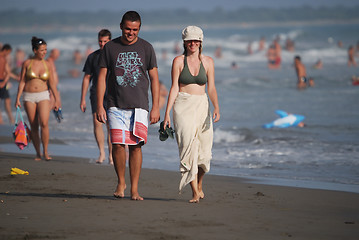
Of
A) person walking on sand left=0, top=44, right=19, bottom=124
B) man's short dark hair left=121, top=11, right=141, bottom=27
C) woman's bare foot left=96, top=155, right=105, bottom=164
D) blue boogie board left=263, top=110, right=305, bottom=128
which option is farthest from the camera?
person walking on sand left=0, top=44, right=19, bottom=124

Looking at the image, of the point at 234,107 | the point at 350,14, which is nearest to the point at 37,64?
the point at 234,107

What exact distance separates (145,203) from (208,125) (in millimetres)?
932

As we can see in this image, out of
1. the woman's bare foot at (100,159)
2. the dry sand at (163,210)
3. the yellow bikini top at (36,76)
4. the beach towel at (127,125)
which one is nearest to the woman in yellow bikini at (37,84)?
the yellow bikini top at (36,76)

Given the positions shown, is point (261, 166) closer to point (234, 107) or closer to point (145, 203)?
point (145, 203)

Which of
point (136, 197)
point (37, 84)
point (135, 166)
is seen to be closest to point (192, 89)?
point (135, 166)

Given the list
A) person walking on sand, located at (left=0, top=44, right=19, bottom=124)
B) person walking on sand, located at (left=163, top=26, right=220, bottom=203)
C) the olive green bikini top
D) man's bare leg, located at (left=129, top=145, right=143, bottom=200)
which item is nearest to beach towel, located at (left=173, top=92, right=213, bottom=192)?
person walking on sand, located at (left=163, top=26, right=220, bottom=203)

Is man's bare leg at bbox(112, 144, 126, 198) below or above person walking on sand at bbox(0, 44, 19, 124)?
below

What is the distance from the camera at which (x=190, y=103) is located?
611 cm

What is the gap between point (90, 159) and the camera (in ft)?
31.7

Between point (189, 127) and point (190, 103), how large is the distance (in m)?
0.22

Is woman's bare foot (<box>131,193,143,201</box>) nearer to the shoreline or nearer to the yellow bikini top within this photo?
the shoreline

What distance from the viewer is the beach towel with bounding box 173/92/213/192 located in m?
6.08

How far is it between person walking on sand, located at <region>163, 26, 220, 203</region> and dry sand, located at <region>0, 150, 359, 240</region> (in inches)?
16.1

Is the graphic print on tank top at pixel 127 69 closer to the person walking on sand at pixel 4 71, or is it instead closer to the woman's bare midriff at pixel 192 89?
the woman's bare midriff at pixel 192 89
